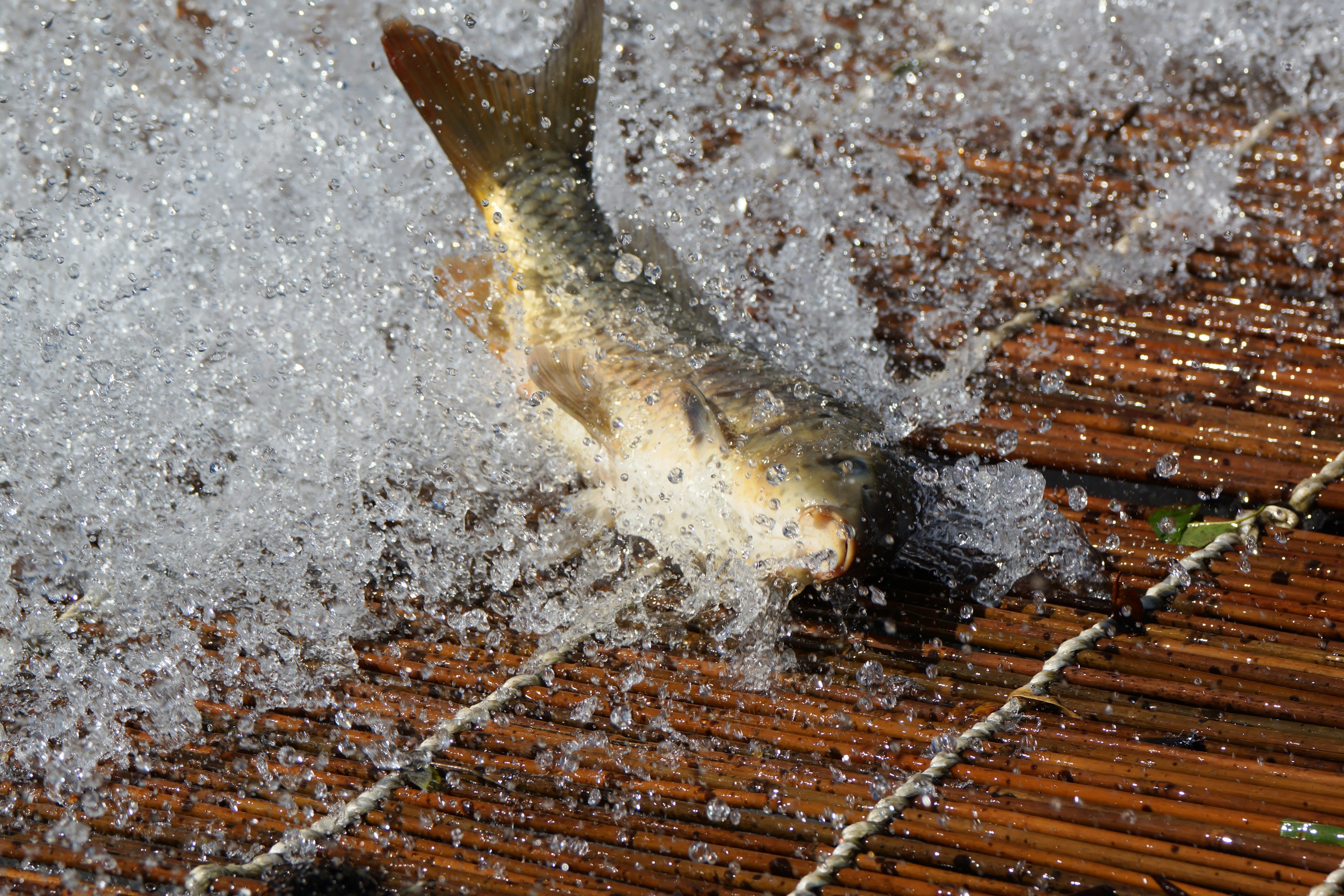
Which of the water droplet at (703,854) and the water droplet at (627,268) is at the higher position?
the water droplet at (627,268)

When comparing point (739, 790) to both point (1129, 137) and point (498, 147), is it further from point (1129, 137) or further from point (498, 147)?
point (1129, 137)

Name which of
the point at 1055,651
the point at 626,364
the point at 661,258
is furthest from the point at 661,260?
the point at 1055,651

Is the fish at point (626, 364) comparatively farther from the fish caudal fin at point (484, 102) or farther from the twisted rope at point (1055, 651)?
the twisted rope at point (1055, 651)

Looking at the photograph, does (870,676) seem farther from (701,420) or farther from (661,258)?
(661,258)

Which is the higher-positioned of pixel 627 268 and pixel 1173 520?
pixel 627 268

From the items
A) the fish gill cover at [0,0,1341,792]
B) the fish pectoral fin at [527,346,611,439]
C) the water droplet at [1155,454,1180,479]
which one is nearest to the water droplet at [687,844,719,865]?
the fish gill cover at [0,0,1341,792]

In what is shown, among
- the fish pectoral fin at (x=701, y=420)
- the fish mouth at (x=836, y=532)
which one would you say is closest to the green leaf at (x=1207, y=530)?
the fish mouth at (x=836, y=532)

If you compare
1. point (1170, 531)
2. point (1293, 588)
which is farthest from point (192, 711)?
point (1293, 588)
